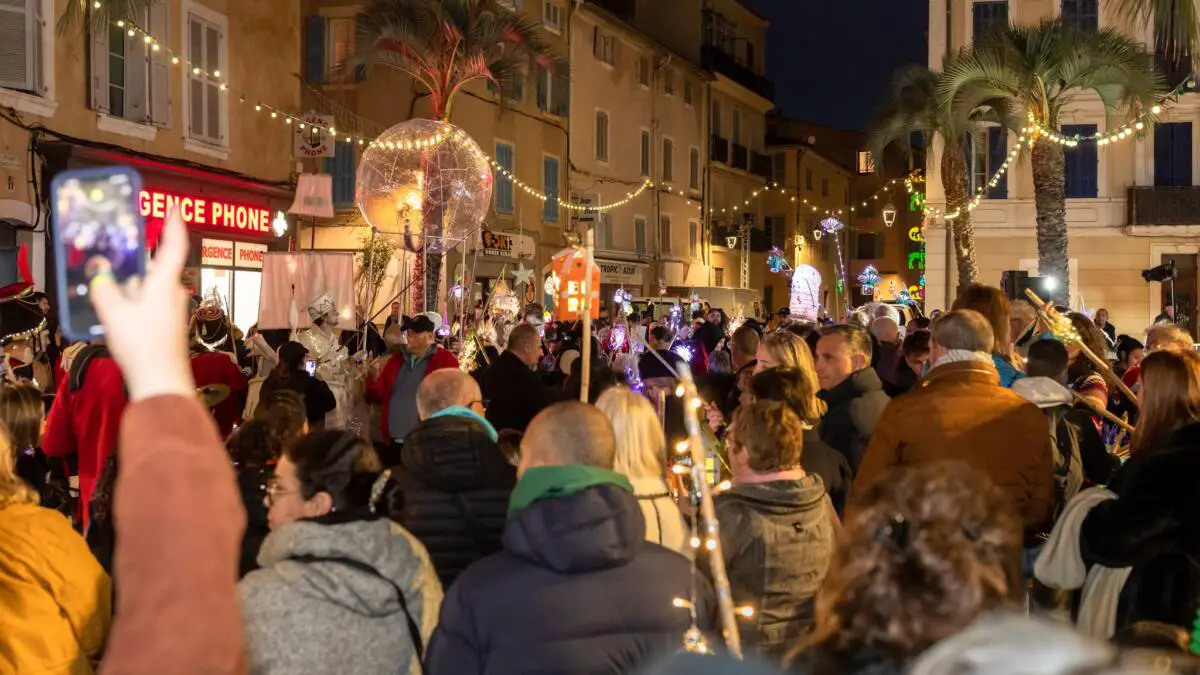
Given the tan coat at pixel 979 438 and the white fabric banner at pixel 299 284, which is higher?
the white fabric banner at pixel 299 284

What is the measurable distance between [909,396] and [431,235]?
8.81 m

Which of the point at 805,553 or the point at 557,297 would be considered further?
the point at 557,297

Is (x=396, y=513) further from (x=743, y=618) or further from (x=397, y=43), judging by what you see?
(x=397, y=43)

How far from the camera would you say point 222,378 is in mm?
8336

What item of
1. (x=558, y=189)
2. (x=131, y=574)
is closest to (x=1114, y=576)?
(x=131, y=574)

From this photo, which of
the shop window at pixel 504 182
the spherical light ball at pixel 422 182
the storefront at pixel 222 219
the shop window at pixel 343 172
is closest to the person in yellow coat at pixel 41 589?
the spherical light ball at pixel 422 182

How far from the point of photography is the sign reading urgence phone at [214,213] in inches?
700

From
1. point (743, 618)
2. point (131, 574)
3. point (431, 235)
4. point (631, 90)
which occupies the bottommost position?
point (743, 618)

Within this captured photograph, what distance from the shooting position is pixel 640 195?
133 feet

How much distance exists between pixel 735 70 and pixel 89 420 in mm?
43946

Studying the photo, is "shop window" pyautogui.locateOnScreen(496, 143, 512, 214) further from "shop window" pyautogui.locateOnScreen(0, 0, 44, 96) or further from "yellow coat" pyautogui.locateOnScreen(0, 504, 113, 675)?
"yellow coat" pyautogui.locateOnScreen(0, 504, 113, 675)

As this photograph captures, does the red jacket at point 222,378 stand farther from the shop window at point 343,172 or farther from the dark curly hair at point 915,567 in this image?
the shop window at point 343,172

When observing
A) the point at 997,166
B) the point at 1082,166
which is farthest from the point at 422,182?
the point at 1082,166

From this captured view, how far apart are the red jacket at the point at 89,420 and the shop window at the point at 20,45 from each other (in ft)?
30.6
